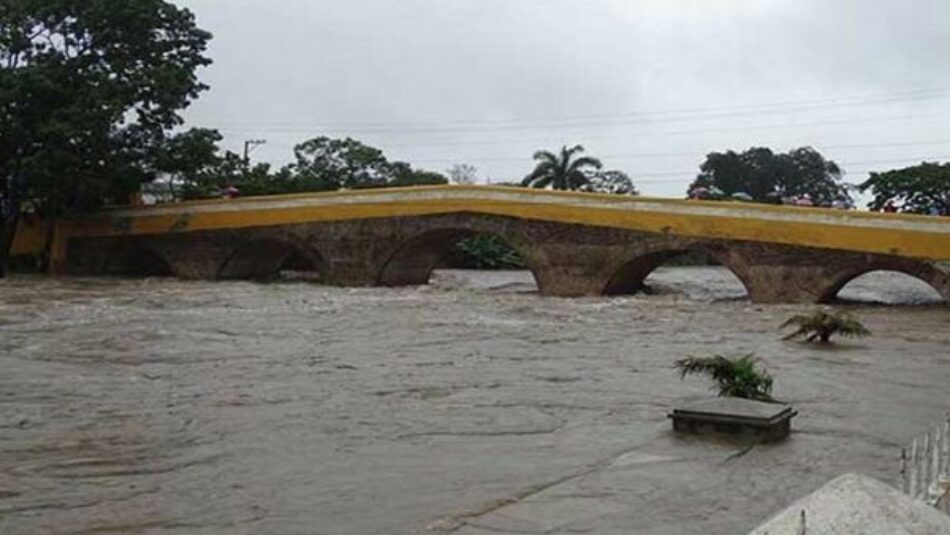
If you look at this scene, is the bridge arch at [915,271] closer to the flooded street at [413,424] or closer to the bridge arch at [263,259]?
the flooded street at [413,424]

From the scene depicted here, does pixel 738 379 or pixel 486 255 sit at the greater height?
pixel 486 255

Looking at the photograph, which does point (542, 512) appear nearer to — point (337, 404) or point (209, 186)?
point (337, 404)

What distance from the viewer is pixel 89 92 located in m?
26.9

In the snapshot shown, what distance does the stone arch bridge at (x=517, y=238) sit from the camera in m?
21.5

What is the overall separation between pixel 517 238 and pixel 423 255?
13.7 ft

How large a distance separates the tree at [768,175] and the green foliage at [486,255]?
23.0m

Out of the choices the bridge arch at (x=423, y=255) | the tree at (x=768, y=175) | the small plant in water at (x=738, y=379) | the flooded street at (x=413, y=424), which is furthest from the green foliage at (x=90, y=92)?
the tree at (x=768, y=175)

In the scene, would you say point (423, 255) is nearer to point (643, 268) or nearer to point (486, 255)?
point (643, 268)

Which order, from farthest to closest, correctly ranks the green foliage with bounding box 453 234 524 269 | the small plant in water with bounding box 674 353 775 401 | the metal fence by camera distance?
the green foliage with bounding box 453 234 524 269
the small plant in water with bounding box 674 353 775 401
the metal fence

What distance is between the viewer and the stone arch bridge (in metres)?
21.5

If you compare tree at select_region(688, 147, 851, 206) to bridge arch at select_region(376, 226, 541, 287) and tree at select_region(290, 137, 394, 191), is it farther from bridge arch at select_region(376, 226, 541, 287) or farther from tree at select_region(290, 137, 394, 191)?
bridge arch at select_region(376, 226, 541, 287)

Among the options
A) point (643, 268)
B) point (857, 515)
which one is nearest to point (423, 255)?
point (643, 268)

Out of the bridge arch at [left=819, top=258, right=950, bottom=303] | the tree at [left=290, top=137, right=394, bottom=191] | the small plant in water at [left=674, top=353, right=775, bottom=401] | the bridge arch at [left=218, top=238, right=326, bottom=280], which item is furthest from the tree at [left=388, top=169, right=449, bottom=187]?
the small plant in water at [left=674, top=353, right=775, bottom=401]

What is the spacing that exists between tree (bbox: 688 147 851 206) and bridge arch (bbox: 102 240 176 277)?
3528cm
